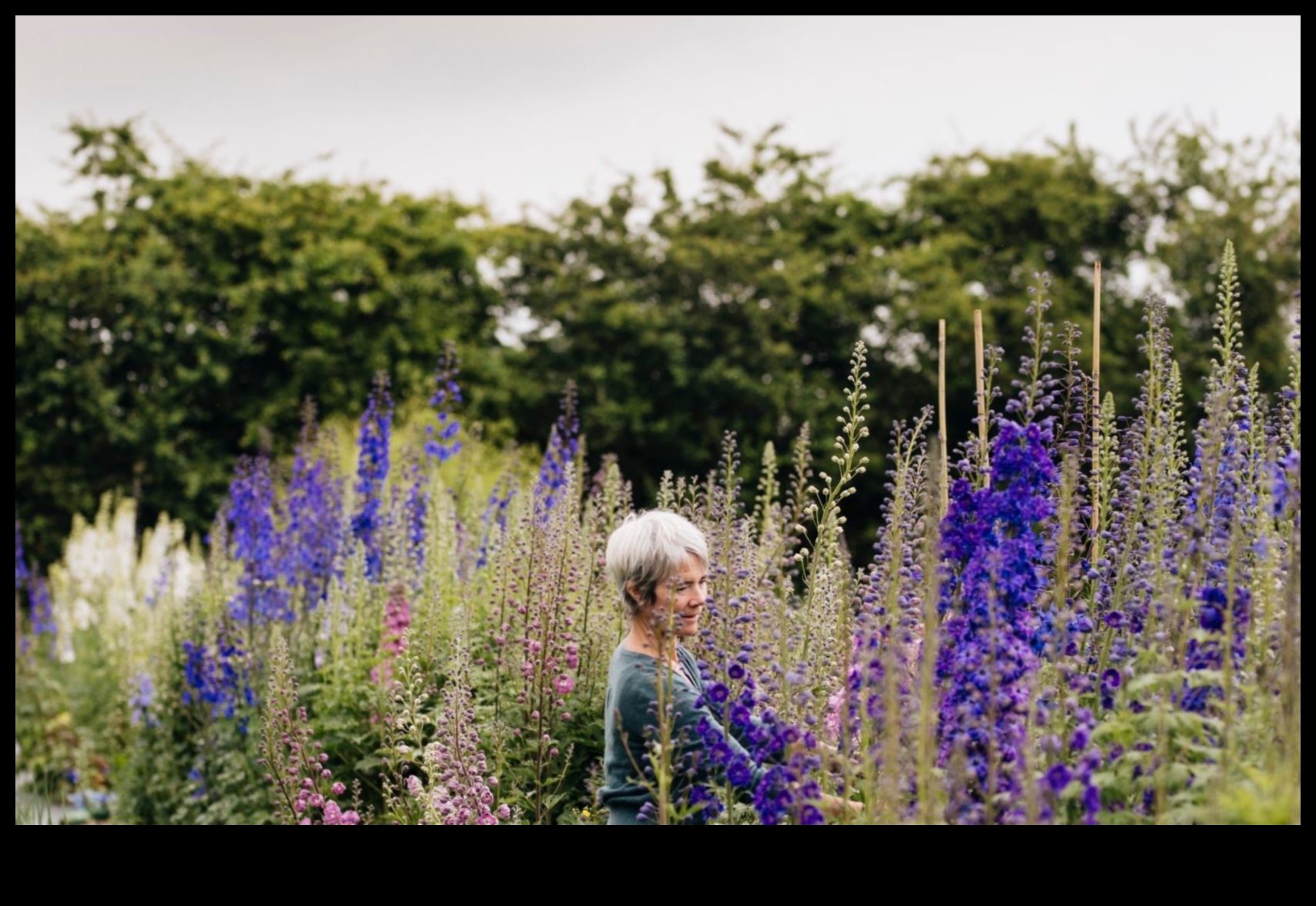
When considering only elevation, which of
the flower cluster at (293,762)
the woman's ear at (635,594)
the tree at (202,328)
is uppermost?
the tree at (202,328)

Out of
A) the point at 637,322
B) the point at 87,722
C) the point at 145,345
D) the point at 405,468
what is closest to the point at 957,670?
the point at 405,468

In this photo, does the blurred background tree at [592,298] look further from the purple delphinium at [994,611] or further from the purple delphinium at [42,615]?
the purple delphinium at [994,611]

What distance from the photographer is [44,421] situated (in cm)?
1409

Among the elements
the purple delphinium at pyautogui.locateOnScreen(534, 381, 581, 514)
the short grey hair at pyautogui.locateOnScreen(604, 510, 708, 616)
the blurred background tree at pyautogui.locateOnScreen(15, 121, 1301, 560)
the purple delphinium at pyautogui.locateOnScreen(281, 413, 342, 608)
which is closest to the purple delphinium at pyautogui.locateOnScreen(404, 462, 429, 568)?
the purple delphinium at pyautogui.locateOnScreen(281, 413, 342, 608)

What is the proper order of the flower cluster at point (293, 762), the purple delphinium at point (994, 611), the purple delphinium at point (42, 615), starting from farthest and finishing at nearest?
the purple delphinium at point (42, 615)
the flower cluster at point (293, 762)
the purple delphinium at point (994, 611)

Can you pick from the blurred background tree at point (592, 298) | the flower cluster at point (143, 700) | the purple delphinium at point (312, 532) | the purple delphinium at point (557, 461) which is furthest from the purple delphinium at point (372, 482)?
the blurred background tree at point (592, 298)

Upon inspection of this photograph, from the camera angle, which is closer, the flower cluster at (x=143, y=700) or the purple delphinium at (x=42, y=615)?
the flower cluster at (x=143, y=700)

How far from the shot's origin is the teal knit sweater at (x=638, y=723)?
3.05 m

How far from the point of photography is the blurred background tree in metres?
14.0

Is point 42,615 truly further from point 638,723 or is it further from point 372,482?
point 638,723

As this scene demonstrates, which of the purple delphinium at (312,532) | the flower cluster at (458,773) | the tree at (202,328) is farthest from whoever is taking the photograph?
the tree at (202,328)

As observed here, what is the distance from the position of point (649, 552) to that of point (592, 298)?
11279 millimetres

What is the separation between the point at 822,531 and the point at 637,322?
419 inches
